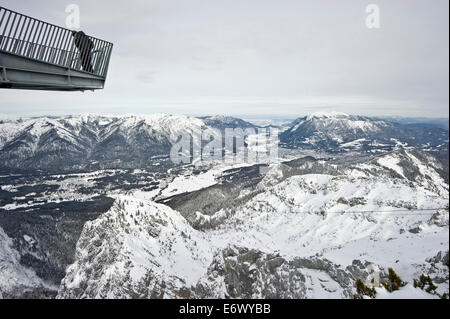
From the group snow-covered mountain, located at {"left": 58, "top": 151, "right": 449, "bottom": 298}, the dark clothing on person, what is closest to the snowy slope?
snow-covered mountain, located at {"left": 58, "top": 151, "right": 449, "bottom": 298}

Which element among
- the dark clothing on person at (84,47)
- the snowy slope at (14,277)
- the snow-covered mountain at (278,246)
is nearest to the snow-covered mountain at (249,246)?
the snow-covered mountain at (278,246)

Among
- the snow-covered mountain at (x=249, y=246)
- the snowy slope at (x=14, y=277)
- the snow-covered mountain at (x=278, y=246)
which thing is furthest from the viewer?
the snowy slope at (x=14, y=277)

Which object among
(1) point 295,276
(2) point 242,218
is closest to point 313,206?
(2) point 242,218

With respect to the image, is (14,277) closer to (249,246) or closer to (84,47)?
(249,246)

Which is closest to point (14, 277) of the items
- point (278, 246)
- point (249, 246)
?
point (249, 246)

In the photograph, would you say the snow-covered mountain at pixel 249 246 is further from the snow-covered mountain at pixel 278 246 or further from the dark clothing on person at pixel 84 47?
the dark clothing on person at pixel 84 47
